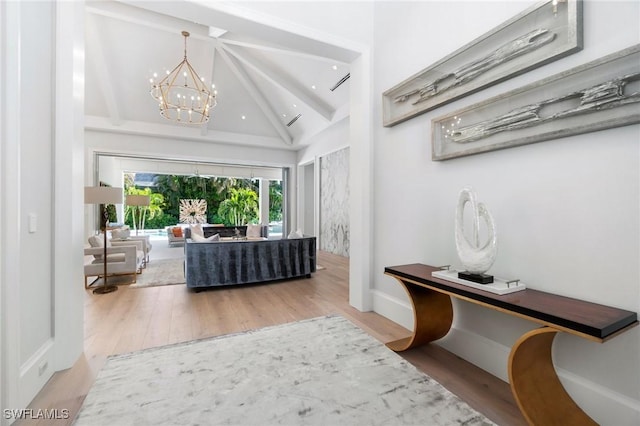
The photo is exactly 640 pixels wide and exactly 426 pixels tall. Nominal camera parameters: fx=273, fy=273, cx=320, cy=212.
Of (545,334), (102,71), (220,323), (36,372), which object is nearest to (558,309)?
(545,334)

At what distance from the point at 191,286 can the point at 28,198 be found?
8.31 feet

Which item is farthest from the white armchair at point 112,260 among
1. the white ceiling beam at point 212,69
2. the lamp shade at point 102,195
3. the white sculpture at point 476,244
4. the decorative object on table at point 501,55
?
the white sculpture at point 476,244

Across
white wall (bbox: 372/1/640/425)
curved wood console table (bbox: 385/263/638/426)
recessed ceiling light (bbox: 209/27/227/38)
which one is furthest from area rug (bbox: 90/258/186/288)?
recessed ceiling light (bbox: 209/27/227/38)

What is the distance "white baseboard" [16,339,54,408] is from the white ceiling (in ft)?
12.9

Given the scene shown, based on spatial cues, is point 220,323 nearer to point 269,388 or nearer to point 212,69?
point 269,388

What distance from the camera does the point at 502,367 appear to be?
196 cm

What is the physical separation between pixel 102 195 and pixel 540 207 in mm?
4981

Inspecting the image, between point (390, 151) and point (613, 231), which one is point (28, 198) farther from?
point (613, 231)

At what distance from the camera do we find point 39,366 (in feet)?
5.99

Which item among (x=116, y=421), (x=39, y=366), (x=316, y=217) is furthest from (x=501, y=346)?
(x=316, y=217)

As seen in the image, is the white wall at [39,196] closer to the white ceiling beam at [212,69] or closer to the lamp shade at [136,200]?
the white ceiling beam at [212,69]

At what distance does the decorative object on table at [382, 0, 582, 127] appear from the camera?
5.43 ft

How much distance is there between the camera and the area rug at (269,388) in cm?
157

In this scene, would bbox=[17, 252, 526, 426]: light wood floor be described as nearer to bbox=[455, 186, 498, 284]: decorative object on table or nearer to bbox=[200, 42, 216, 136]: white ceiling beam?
bbox=[455, 186, 498, 284]: decorative object on table
